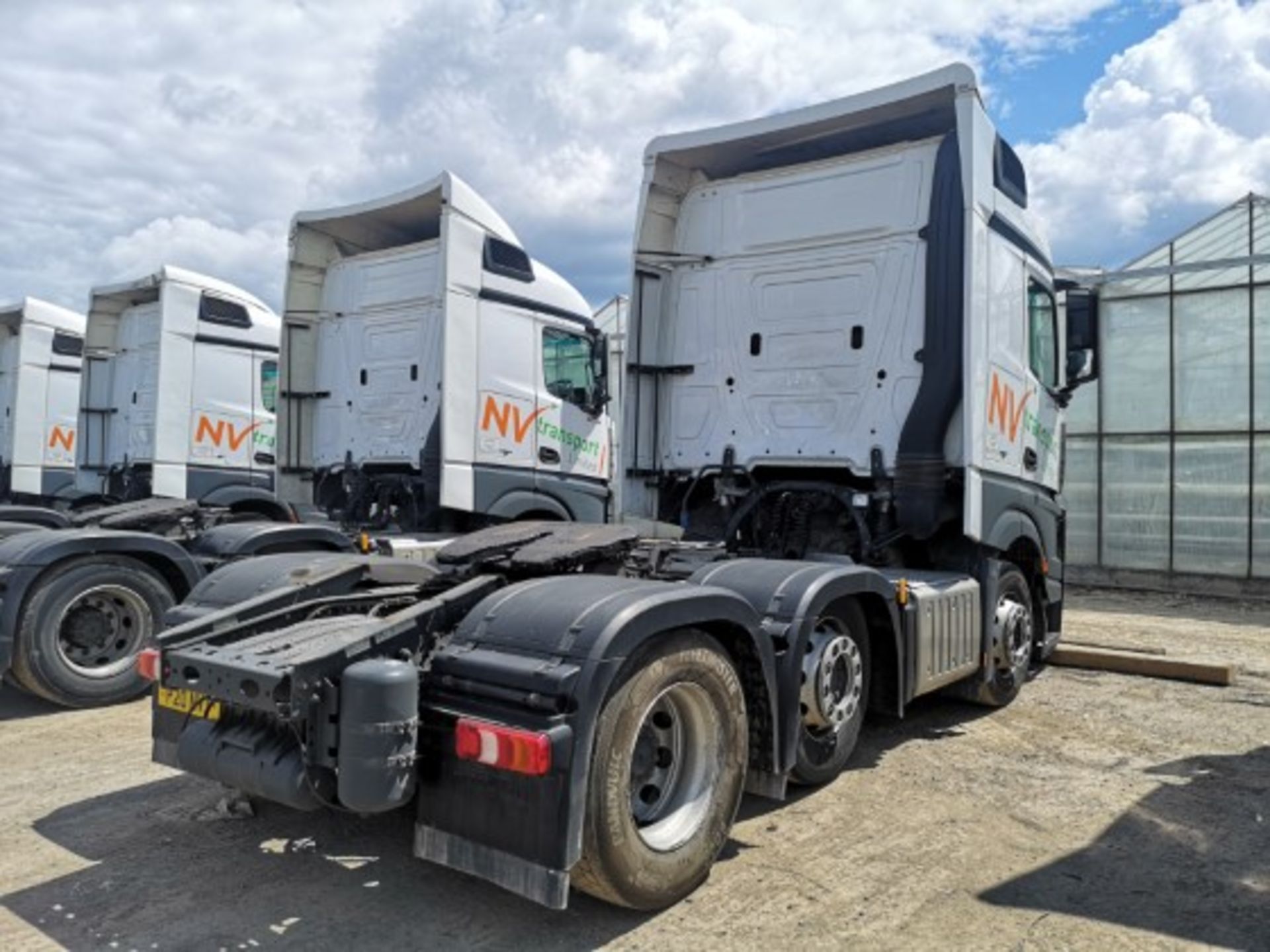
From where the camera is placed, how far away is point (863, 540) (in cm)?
632

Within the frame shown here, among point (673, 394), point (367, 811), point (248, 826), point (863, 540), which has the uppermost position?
point (673, 394)

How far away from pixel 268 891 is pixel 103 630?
12.5 feet

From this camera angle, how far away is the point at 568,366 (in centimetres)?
985

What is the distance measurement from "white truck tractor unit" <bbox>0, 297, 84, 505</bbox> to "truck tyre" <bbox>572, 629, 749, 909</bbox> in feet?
46.4

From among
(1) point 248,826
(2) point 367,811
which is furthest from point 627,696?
(1) point 248,826

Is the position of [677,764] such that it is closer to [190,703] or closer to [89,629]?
[190,703]

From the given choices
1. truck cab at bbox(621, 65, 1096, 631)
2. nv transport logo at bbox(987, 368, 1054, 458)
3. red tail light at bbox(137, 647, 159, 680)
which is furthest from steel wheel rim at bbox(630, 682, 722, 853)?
nv transport logo at bbox(987, 368, 1054, 458)

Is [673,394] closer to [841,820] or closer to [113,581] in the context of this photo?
[841,820]

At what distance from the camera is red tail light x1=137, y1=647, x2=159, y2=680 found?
3764 millimetres

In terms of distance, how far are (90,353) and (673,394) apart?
347 inches

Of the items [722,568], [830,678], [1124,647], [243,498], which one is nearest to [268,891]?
[722,568]

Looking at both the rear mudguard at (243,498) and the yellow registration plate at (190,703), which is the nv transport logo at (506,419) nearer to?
the rear mudguard at (243,498)

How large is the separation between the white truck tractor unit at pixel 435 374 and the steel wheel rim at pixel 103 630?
2.45 metres

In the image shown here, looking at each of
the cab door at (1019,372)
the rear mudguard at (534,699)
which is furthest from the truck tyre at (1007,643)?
the rear mudguard at (534,699)
